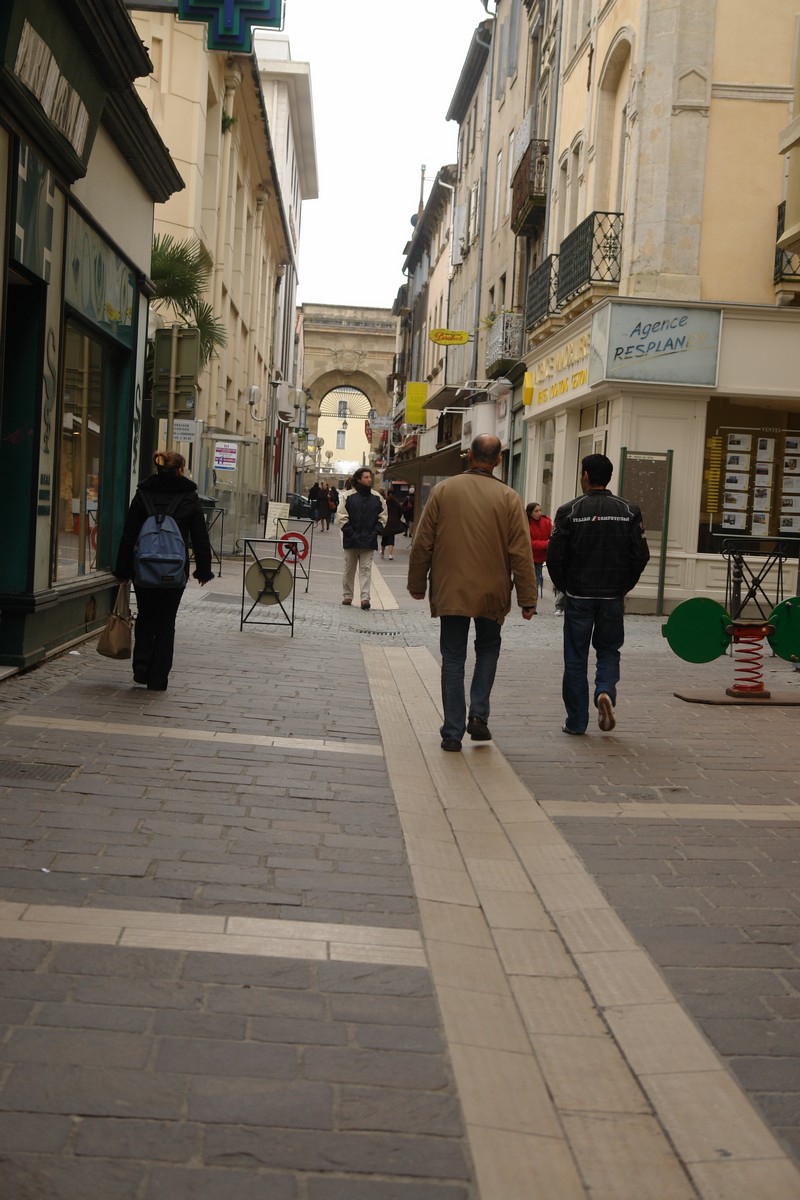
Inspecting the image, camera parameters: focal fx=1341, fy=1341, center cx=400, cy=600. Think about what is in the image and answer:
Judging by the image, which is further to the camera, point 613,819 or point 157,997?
point 613,819

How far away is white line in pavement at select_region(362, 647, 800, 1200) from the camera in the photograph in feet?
9.46

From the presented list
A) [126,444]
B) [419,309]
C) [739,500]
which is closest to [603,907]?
[126,444]

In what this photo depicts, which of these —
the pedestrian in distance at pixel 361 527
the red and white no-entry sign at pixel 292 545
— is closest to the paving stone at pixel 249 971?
the red and white no-entry sign at pixel 292 545

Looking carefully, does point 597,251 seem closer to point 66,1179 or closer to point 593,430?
point 593,430

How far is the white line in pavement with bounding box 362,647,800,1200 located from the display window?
549 inches

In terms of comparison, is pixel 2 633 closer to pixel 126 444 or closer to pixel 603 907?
pixel 126 444

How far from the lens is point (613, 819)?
6148mm

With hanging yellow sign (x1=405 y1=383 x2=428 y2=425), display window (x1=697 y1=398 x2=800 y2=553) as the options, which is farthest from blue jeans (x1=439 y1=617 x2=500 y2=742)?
hanging yellow sign (x1=405 y1=383 x2=428 y2=425)

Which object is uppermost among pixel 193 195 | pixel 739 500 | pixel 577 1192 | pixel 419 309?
pixel 419 309

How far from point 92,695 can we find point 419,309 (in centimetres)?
5876

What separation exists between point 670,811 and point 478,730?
1.77 meters

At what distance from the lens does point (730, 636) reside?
9852mm

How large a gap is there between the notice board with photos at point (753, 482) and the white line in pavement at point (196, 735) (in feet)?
41.9

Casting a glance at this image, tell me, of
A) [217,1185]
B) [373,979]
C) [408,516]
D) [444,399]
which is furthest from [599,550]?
[408,516]
